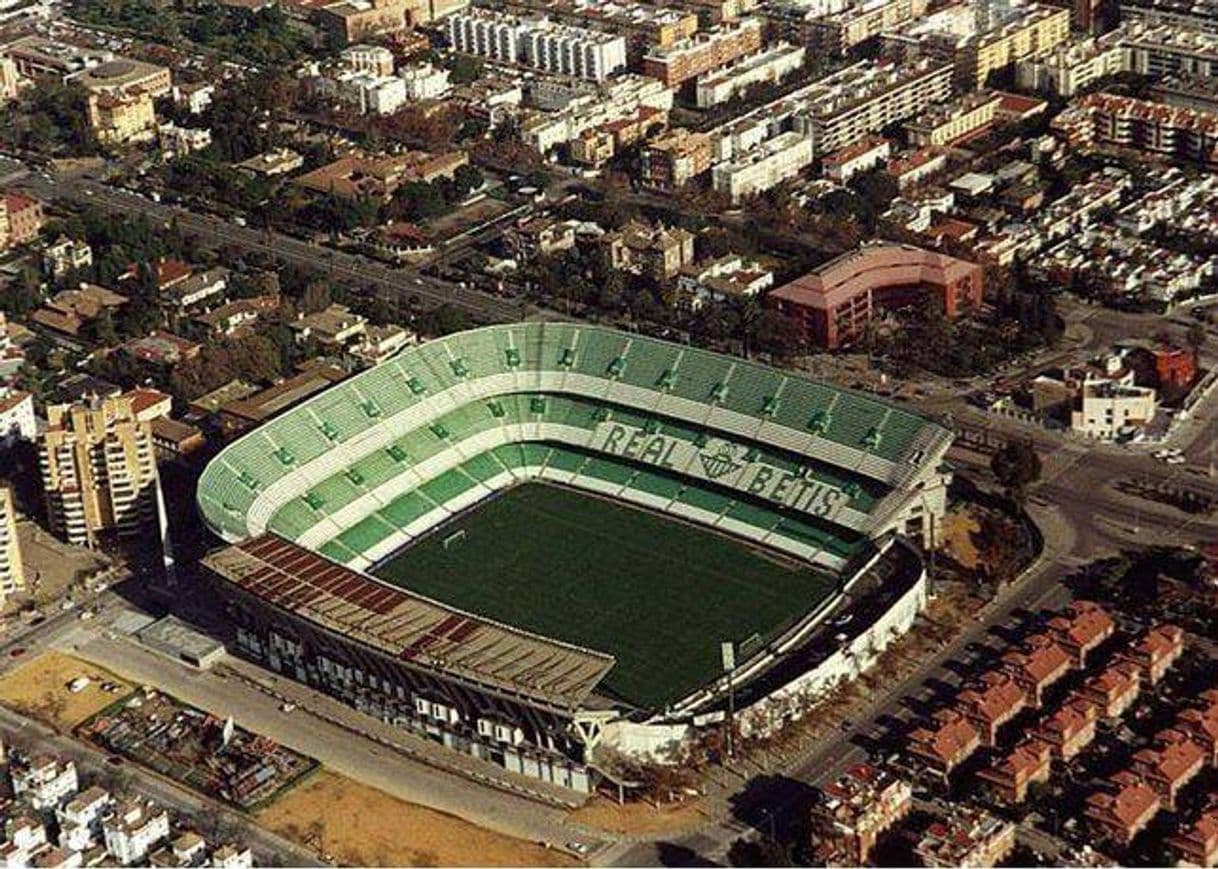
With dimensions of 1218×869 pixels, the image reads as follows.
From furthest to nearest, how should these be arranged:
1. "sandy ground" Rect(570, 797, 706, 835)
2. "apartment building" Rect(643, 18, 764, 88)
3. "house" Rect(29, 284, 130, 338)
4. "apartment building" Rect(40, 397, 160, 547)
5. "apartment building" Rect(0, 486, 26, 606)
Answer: "apartment building" Rect(643, 18, 764, 88), "house" Rect(29, 284, 130, 338), "apartment building" Rect(40, 397, 160, 547), "apartment building" Rect(0, 486, 26, 606), "sandy ground" Rect(570, 797, 706, 835)

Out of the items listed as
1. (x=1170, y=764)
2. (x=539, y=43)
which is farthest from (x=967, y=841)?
(x=539, y=43)

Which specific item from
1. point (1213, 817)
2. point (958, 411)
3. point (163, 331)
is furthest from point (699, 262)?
point (1213, 817)

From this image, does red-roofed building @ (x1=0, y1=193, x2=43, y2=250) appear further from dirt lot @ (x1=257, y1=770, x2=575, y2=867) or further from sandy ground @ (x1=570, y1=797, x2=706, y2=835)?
sandy ground @ (x1=570, y1=797, x2=706, y2=835)

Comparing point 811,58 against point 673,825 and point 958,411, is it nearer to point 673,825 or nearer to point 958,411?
point 958,411

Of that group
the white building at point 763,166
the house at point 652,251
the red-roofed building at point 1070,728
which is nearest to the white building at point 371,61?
the white building at point 763,166

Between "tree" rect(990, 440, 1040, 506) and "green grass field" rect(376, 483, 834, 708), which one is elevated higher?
"tree" rect(990, 440, 1040, 506)

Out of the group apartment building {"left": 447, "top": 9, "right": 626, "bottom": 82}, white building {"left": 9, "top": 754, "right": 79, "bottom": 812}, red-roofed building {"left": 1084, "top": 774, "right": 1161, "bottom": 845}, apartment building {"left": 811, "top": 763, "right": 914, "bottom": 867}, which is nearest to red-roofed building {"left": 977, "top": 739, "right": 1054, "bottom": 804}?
red-roofed building {"left": 1084, "top": 774, "right": 1161, "bottom": 845}
